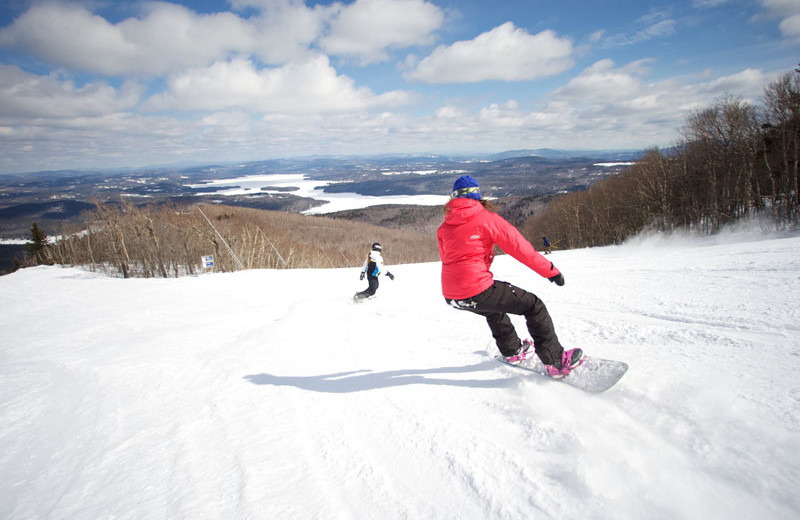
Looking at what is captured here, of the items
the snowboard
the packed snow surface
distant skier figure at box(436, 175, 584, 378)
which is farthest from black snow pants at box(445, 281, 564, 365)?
the snowboard

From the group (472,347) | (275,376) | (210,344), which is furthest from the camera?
(210,344)

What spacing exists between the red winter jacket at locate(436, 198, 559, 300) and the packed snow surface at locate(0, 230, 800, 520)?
969mm

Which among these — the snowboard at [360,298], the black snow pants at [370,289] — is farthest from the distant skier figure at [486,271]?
the black snow pants at [370,289]

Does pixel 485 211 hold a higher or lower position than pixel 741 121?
lower

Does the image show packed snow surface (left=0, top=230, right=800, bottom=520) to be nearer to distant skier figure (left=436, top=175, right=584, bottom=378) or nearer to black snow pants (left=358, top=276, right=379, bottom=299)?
distant skier figure (left=436, top=175, right=584, bottom=378)

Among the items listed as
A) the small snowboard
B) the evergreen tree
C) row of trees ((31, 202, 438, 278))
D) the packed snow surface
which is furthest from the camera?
the evergreen tree

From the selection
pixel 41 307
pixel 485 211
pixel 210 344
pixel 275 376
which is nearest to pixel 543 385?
pixel 485 211

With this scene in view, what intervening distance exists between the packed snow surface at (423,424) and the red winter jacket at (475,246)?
3.18 ft

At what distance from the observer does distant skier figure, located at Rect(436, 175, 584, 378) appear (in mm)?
3018

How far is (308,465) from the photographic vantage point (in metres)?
2.35

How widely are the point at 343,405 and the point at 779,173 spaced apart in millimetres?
32779

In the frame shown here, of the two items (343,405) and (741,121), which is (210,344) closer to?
(343,405)

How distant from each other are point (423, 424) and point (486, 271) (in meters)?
1.40

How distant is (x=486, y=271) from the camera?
3.18 meters
